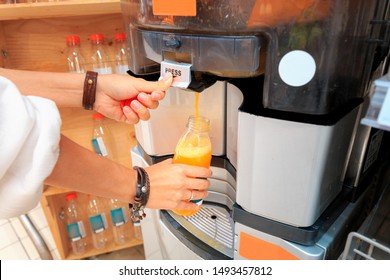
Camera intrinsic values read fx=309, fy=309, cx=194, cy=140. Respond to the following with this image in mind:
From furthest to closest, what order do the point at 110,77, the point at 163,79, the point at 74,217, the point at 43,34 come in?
the point at 74,217 → the point at 43,34 → the point at 110,77 → the point at 163,79

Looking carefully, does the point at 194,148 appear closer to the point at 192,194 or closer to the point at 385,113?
the point at 192,194

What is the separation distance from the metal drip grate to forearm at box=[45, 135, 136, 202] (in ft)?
0.76

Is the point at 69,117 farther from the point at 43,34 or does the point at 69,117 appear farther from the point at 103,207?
the point at 103,207

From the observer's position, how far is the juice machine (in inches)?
17.8

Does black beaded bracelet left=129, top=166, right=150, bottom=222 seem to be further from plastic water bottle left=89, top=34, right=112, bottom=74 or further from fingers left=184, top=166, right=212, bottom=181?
plastic water bottle left=89, top=34, right=112, bottom=74

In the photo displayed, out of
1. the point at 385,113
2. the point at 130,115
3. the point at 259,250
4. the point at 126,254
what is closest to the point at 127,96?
the point at 130,115

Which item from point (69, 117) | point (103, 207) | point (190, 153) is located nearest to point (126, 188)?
point (190, 153)

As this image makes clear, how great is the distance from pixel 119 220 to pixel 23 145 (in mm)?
1154

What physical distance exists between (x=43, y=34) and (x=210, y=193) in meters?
0.87

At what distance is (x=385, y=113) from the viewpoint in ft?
1.06

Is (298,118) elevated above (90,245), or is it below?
above

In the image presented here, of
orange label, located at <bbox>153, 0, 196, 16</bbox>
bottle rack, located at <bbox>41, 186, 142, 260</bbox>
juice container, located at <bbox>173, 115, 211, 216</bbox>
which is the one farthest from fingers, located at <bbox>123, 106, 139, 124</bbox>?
bottle rack, located at <bbox>41, 186, 142, 260</bbox>

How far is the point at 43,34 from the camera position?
1.14 m
